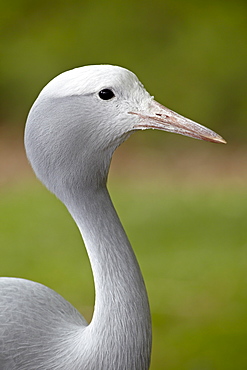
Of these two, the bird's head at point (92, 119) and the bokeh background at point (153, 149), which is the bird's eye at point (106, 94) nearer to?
the bird's head at point (92, 119)

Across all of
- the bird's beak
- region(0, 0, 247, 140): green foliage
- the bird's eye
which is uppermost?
region(0, 0, 247, 140): green foliage

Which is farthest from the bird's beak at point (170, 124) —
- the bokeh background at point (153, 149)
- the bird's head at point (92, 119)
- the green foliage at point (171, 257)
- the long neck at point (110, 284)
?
the bokeh background at point (153, 149)

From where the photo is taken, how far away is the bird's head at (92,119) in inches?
34.1

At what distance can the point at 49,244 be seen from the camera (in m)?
2.29

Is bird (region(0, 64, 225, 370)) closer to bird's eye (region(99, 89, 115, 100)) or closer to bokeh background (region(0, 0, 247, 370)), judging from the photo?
bird's eye (region(99, 89, 115, 100))

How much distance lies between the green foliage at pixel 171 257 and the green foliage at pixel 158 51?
1.29ft

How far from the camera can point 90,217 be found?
922 millimetres

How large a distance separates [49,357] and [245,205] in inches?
64.8

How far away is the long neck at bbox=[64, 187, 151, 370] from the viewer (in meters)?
0.92

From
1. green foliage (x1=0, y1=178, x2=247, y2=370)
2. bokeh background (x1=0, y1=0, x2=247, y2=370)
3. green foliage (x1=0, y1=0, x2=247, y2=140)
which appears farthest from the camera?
green foliage (x1=0, y1=0, x2=247, y2=140)

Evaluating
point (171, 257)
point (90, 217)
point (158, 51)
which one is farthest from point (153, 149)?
point (90, 217)

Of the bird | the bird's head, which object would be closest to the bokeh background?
the bird

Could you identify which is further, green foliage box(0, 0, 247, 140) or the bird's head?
green foliage box(0, 0, 247, 140)

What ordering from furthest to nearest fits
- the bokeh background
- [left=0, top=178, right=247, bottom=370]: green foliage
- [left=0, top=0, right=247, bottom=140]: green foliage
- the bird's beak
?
[left=0, top=0, right=247, bottom=140]: green foliage → the bokeh background → [left=0, top=178, right=247, bottom=370]: green foliage → the bird's beak
